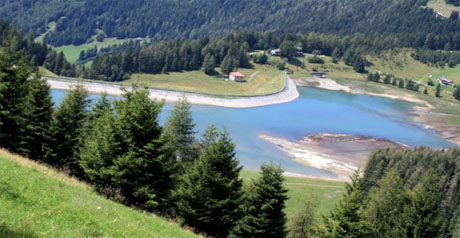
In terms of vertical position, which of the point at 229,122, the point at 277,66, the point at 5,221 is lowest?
the point at 229,122

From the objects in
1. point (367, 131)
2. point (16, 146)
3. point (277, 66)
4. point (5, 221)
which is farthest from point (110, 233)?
point (277, 66)

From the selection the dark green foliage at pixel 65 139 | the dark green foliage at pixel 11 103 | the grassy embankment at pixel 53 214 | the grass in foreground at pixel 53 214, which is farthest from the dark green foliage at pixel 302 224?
the dark green foliage at pixel 11 103

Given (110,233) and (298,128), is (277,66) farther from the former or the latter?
(110,233)

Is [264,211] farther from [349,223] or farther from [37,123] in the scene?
[37,123]

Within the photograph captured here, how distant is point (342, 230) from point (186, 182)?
35.5ft

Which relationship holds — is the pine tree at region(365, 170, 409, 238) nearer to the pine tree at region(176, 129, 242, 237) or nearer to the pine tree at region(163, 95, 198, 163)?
the pine tree at region(176, 129, 242, 237)

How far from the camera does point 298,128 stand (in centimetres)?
9825

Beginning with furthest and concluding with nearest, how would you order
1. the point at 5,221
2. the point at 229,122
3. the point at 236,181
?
1. the point at 229,122
2. the point at 236,181
3. the point at 5,221

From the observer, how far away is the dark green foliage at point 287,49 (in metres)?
192

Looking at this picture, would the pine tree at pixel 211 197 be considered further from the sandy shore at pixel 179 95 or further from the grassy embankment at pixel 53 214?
the sandy shore at pixel 179 95

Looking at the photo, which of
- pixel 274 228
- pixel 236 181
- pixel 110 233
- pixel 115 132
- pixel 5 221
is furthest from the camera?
pixel 274 228

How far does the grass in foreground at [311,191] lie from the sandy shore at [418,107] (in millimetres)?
59774

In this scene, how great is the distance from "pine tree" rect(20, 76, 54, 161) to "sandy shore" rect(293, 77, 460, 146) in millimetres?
100396

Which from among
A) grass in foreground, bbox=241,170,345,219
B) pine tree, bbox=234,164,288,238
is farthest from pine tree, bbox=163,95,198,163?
pine tree, bbox=234,164,288,238
